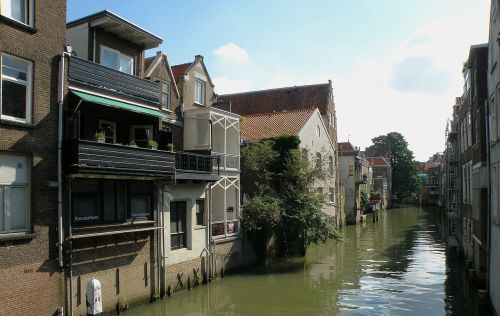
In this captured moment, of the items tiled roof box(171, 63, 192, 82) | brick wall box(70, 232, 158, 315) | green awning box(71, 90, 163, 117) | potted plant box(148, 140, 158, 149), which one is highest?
tiled roof box(171, 63, 192, 82)

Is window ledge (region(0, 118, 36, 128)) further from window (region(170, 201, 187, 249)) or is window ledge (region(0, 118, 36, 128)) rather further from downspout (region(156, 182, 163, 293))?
window (region(170, 201, 187, 249))

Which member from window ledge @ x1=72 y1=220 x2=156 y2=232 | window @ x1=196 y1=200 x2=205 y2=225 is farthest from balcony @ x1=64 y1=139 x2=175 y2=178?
window @ x1=196 y1=200 x2=205 y2=225

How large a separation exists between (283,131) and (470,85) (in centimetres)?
1258

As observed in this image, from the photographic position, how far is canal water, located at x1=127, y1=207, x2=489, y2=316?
18.3 m

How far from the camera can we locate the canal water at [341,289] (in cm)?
1830

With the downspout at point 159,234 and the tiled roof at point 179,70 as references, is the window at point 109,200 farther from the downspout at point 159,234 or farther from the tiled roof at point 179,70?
the tiled roof at point 179,70

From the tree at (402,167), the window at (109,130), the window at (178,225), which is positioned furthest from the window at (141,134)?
the tree at (402,167)

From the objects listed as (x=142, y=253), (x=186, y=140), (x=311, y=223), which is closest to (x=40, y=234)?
(x=142, y=253)

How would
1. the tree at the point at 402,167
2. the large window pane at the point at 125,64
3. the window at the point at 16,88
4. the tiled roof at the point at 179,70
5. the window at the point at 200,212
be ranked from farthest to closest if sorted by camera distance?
1. the tree at the point at 402,167
2. the tiled roof at the point at 179,70
3. the window at the point at 200,212
4. the large window pane at the point at 125,64
5. the window at the point at 16,88

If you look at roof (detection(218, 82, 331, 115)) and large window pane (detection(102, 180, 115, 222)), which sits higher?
roof (detection(218, 82, 331, 115))

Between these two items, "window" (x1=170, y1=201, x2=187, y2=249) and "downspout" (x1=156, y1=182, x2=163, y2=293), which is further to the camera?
"window" (x1=170, y1=201, x2=187, y2=249)

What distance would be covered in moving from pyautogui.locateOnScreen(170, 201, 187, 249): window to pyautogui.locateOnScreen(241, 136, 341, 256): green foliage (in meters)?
4.88

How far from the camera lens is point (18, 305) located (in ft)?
44.3

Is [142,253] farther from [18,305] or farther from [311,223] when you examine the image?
[311,223]
